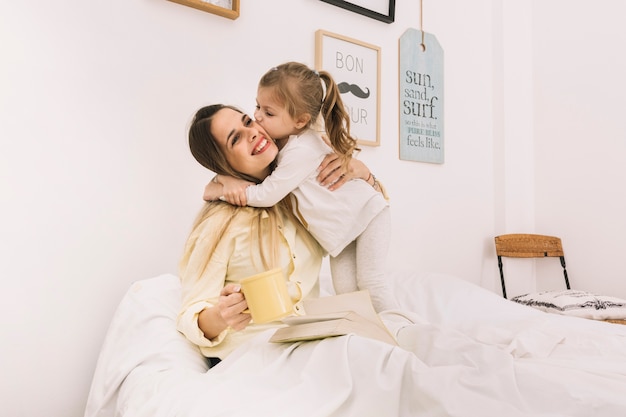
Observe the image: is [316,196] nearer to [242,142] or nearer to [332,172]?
[332,172]

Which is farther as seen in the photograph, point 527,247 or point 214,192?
point 527,247

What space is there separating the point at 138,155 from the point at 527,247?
6.66 ft

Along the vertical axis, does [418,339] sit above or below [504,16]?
below

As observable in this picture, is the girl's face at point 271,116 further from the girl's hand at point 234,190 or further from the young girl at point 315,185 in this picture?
the girl's hand at point 234,190

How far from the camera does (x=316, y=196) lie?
1274mm

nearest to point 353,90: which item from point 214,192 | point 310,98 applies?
point 310,98

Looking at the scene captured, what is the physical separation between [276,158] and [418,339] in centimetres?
59

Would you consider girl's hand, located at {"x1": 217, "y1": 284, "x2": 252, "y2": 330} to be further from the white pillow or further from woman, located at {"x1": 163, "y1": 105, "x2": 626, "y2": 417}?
the white pillow

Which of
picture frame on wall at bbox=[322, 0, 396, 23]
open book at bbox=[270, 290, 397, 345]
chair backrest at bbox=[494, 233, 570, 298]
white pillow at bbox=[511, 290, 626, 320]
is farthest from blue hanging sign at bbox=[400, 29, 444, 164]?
open book at bbox=[270, 290, 397, 345]

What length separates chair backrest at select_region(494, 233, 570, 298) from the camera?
2.58 m

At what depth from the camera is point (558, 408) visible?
0.62 meters

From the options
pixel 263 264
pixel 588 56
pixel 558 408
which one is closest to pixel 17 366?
pixel 263 264

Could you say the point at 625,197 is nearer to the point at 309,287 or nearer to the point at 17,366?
the point at 309,287

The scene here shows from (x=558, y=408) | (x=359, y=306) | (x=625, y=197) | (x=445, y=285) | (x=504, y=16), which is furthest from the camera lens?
(x=504, y=16)
